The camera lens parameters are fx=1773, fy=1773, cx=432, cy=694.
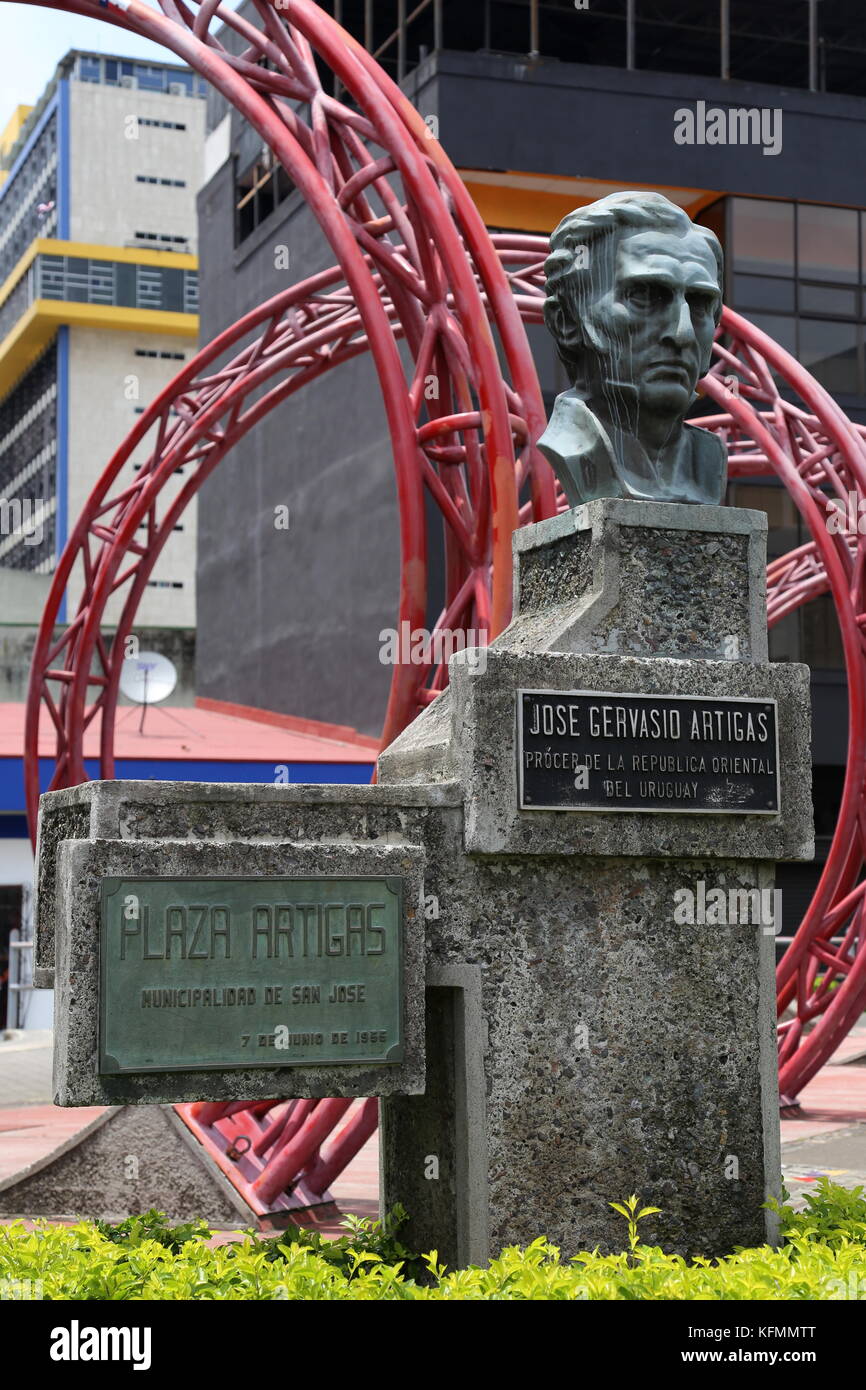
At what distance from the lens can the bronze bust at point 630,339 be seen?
21.4 ft

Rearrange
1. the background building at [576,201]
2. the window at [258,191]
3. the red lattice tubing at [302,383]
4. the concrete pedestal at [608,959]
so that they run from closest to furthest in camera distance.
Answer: the concrete pedestal at [608,959], the red lattice tubing at [302,383], the background building at [576,201], the window at [258,191]

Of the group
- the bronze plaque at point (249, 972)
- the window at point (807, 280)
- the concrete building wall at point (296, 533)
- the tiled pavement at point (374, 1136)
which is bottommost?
the tiled pavement at point (374, 1136)

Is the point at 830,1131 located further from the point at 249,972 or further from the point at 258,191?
the point at 258,191

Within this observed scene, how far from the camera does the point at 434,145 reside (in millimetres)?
10320

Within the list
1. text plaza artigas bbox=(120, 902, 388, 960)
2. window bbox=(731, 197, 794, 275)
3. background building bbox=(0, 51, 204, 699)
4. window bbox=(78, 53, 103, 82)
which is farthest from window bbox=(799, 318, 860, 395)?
window bbox=(78, 53, 103, 82)

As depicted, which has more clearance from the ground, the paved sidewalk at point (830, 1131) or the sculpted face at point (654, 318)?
the sculpted face at point (654, 318)

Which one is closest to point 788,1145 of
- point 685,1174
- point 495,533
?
point 495,533

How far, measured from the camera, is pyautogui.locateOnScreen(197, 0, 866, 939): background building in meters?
28.9

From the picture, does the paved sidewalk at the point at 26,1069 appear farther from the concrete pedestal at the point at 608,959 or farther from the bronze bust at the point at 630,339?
the bronze bust at the point at 630,339

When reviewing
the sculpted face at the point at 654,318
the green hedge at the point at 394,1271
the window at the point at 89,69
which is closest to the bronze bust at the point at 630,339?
the sculpted face at the point at 654,318

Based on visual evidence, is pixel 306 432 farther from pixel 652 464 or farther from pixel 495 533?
pixel 652 464

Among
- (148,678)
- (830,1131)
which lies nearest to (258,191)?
(148,678)

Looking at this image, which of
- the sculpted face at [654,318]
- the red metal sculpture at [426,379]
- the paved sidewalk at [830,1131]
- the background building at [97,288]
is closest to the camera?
the sculpted face at [654,318]

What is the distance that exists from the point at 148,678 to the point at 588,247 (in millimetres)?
24627
